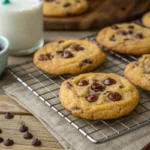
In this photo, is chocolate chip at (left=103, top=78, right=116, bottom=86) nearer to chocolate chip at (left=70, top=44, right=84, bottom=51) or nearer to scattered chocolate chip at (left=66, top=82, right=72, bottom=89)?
scattered chocolate chip at (left=66, top=82, right=72, bottom=89)

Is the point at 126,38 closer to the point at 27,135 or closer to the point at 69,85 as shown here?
the point at 69,85

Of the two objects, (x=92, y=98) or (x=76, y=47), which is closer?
(x=92, y=98)

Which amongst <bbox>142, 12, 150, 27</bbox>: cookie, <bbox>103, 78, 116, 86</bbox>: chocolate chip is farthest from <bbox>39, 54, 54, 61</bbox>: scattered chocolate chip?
<bbox>142, 12, 150, 27</bbox>: cookie

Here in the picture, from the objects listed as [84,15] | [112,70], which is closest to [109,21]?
[84,15]

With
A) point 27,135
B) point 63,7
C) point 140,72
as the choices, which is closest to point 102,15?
point 63,7

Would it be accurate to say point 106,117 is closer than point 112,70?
Yes

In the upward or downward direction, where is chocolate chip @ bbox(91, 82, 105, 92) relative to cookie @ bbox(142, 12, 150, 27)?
downward

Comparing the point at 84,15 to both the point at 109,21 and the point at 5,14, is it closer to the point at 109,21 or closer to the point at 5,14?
the point at 109,21
